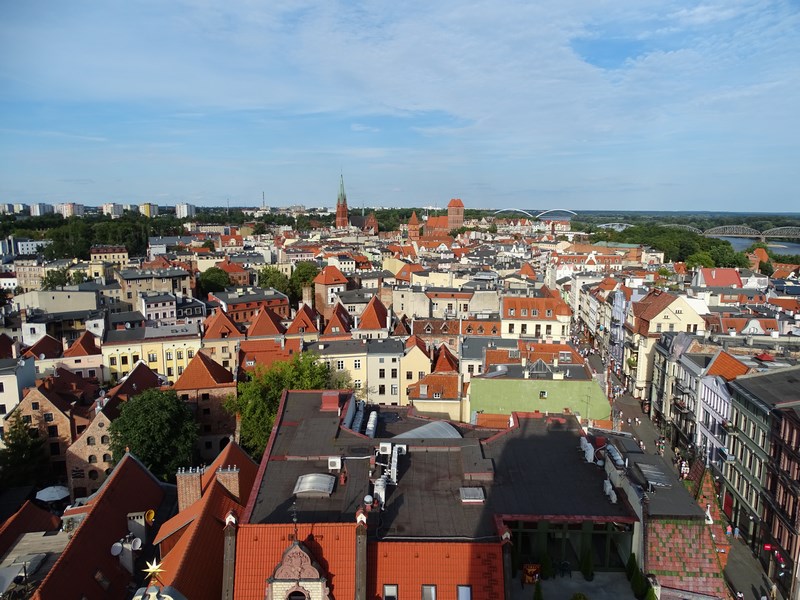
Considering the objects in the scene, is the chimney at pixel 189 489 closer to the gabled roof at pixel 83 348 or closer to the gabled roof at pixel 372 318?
the gabled roof at pixel 372 318

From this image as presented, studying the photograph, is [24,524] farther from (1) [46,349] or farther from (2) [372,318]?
(2) [372,318]

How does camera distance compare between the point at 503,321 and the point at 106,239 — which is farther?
the point at 106,239

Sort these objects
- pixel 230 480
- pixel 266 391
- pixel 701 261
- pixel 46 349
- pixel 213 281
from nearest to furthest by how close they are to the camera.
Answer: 1. pixel 230 480
2. pixel 266 391
3. pixel 46 349
4. pixel 213 281
5. pixel 701 261

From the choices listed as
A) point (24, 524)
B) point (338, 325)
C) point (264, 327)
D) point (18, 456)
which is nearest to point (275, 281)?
point (264, 327)

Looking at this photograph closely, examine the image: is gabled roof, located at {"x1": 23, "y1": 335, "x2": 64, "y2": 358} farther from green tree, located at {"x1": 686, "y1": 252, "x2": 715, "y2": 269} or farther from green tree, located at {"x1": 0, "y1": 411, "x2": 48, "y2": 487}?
green tree, located at {"x1": 686, "y1": 252, "x2": 715, "y2": 269}

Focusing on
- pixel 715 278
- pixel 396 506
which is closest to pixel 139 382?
pixel 396 506

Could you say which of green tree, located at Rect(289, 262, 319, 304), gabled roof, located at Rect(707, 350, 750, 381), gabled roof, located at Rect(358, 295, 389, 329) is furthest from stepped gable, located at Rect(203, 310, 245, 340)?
gabled roof, located at Rect(707, 350, 750, 381)

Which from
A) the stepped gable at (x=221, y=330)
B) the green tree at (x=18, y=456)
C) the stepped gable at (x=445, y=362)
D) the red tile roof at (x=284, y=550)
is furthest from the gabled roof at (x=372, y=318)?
the red tile roof at (x=284, y=550)

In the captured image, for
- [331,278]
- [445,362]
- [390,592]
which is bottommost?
[445,362]

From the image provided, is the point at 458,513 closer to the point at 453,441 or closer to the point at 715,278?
the point at 453,441
